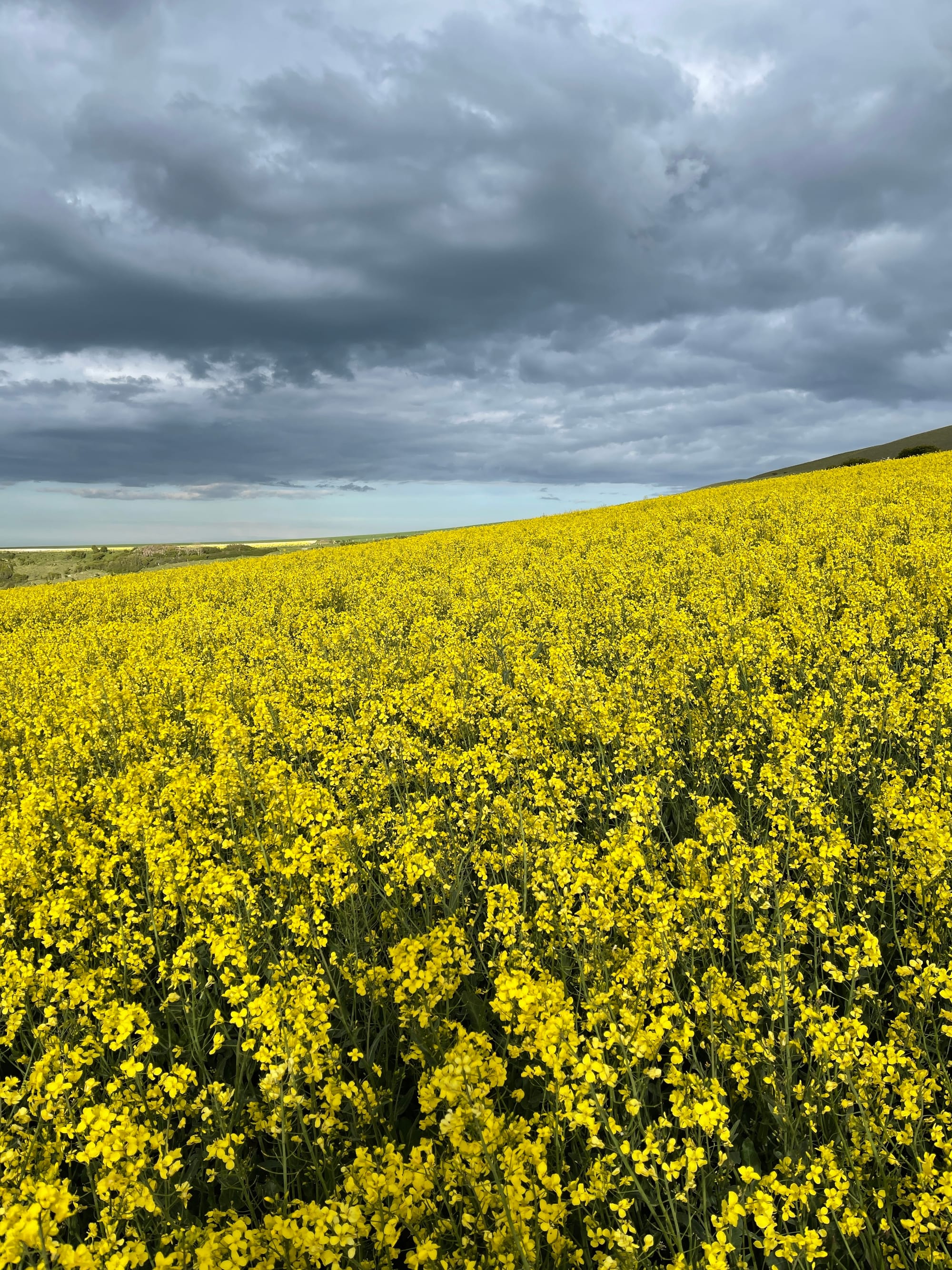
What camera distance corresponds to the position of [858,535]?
524 inches

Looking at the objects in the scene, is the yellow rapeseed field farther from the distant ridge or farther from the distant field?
the distant ridge

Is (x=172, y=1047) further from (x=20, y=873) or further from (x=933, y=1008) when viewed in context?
(x=933, y=1008)

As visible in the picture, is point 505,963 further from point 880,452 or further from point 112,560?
point 880,452

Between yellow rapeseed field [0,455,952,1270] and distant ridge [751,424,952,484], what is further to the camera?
distant ridge [751,424,952,484]

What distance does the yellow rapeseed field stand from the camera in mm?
2348

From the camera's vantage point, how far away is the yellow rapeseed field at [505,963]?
2.35m

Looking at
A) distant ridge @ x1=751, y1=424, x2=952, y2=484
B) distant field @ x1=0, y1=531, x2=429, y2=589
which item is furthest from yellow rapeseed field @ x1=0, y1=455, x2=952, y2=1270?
distant ridge @ x1=751, y1=424, x2=952, y2=484

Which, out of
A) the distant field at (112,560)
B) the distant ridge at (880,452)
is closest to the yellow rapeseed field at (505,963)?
the distant field at (112,560)

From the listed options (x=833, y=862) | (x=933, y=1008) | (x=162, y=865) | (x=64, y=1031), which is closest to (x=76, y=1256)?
(x=64, y=1031)

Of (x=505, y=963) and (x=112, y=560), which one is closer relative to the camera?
(x=505, y=963)

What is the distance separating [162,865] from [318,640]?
7667 mm

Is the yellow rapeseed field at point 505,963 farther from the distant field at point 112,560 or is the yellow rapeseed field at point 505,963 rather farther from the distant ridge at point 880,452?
the distant ridge at point 880,452

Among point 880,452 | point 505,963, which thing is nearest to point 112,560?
point 505,963

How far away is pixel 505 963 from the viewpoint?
3287 mm
